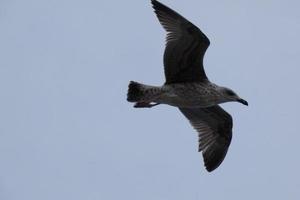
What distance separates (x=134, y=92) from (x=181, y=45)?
1.10 metres

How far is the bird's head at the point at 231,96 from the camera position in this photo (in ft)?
47.0

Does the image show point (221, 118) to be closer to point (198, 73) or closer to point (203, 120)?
point (203, 120)

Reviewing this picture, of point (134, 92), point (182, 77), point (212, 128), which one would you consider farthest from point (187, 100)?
point (212, 128)

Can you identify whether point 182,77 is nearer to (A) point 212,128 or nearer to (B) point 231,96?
(B) point 231,96

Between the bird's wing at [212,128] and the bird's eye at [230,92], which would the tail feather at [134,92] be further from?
the bird's wing at [212,128]

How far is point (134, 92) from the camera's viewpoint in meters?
13.9

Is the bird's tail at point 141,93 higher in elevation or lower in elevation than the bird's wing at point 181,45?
lower

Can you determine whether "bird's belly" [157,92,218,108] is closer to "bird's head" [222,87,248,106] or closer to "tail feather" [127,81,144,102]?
"bird's head" [222,87,248,106]

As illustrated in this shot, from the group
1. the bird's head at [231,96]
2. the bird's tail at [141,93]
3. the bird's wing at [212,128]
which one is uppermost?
the bird's tail at [141,93]

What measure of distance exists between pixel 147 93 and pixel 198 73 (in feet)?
3.24

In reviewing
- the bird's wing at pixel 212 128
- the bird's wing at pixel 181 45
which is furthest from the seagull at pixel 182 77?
the bird's wing at pixel 212 128

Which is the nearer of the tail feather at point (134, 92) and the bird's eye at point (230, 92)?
the tail feather at point (134, 92)

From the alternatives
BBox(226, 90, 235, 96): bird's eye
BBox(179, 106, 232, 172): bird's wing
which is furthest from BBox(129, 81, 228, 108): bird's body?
Result: BBox(179, 106, 232, 172): bird's wing

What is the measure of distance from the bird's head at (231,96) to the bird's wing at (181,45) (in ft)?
1.70
